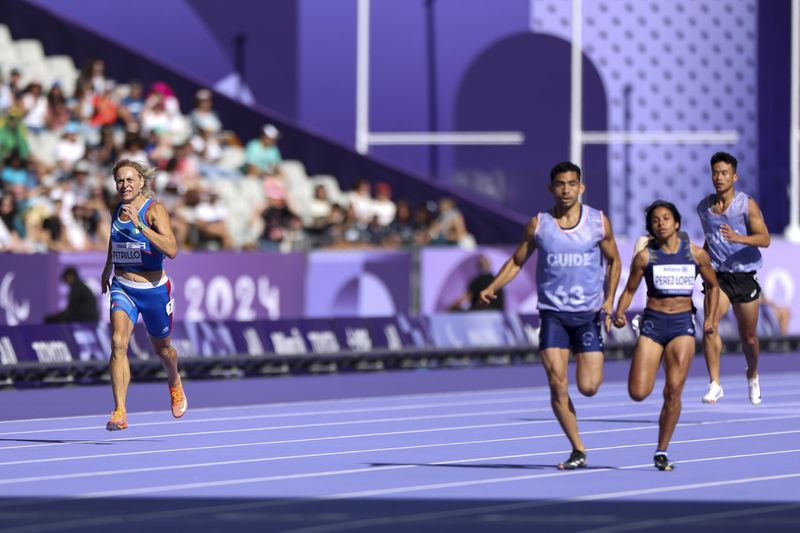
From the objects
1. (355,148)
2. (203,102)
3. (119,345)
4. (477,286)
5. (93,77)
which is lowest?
(119,345)

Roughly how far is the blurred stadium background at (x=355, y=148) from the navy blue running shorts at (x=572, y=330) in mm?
8915

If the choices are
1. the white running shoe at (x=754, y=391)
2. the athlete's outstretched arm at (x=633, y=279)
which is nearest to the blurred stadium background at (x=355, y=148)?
the white running shoe at (x=754, y=391)

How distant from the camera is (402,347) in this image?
2398 centimetres

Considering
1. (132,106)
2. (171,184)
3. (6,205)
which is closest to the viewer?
(6,205)

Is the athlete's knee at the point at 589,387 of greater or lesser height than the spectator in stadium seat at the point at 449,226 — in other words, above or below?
below

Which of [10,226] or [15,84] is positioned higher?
[15,84]

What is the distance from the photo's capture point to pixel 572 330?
39.9 feet

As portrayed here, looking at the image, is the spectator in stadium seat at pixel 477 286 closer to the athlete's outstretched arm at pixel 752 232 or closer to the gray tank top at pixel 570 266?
the athlete's outstretched arm at pixel 752 232

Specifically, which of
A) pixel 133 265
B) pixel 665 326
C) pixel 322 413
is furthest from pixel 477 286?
pixel 665 326

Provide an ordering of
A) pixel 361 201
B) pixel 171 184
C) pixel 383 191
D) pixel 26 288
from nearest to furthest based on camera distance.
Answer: pixel 26 288 → pixel 171 184 → pixel 361 201 → pixel 383 191

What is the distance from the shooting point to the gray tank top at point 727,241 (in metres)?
15.4

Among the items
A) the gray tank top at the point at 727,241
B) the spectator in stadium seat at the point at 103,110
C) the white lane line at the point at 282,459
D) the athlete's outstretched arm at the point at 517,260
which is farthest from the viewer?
the spectator in stadium seat at the point at 103,110

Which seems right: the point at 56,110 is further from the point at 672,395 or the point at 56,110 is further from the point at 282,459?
the point at 672,395

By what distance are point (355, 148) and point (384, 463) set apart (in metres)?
19.7
